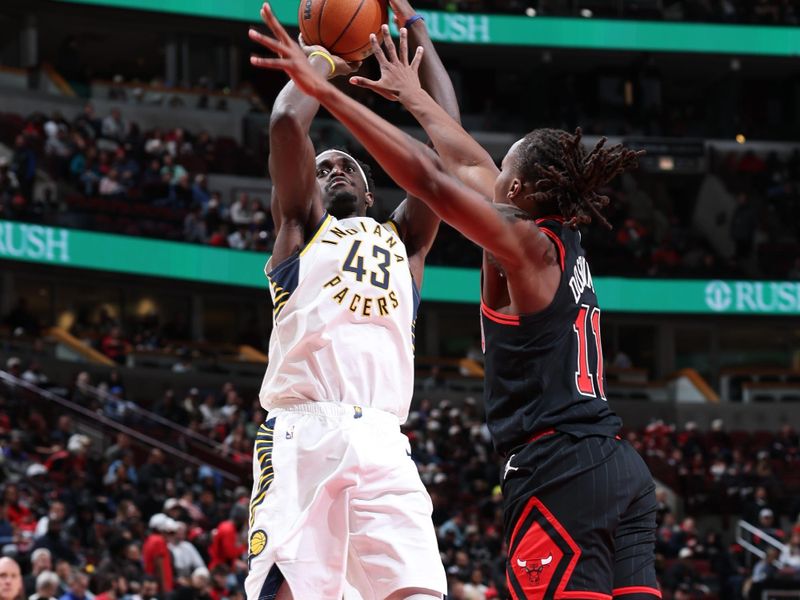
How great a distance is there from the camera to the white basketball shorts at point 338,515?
16.5 ft

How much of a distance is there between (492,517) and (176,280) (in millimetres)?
10551

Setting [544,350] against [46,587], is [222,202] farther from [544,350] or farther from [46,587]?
[544,350]

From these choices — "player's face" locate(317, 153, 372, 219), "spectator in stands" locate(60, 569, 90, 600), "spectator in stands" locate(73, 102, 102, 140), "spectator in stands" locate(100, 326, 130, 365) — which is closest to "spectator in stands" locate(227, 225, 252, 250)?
"spectator in stands" locate(100, 326, 130, 365)

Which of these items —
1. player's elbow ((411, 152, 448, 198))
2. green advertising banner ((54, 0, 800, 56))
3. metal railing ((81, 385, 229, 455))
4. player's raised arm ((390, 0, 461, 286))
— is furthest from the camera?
green advertising banner ((54, 0, 800, 56))

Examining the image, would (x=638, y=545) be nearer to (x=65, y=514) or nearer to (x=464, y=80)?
(x=65, y=514)

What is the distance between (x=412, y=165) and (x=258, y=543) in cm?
181

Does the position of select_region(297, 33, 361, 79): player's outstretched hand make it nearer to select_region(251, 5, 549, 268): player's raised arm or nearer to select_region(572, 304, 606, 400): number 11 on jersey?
select_region(251, 5, 549, 268): player's raised arm

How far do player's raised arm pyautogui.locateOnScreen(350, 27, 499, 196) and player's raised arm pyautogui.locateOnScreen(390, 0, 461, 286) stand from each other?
0.43m

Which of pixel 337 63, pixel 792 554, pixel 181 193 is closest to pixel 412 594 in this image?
→ pixel 337 63

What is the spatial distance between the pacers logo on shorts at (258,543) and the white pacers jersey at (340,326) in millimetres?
535

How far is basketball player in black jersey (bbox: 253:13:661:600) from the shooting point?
4.09 metres

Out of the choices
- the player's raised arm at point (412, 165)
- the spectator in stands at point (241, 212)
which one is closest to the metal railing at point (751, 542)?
the spectator in stands at point (241, 212)

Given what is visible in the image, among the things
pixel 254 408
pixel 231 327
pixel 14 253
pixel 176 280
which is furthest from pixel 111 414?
pixel 231 327

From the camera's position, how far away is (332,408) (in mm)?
5215
